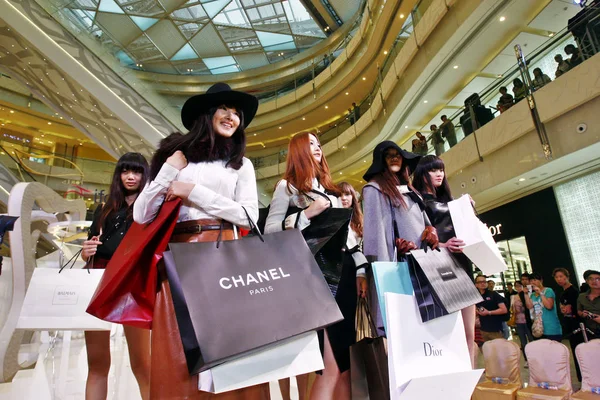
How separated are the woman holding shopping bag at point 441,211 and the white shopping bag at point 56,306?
188 cm

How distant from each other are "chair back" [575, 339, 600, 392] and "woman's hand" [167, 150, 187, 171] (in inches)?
131

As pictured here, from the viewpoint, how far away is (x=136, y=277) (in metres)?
1.08

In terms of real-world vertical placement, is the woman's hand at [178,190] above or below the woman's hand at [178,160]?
below

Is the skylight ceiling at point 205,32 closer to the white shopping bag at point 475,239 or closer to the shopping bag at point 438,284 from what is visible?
the white shopping bag at point 475,239

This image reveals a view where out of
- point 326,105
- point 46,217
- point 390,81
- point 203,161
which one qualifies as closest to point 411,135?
point 390,81

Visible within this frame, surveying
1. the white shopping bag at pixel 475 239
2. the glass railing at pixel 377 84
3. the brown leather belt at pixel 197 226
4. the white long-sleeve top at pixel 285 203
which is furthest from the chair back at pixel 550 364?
the glass railing at pixel 377 84

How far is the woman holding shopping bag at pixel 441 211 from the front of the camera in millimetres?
2121

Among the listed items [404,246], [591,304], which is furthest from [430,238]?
[591,304]

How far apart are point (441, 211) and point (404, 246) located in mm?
689

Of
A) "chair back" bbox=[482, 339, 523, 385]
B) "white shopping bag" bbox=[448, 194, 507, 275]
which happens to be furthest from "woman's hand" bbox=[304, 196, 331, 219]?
"chair back" bbox=[482, 339, 523, 385]

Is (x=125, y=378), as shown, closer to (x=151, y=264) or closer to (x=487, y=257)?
(x=151, y=264)

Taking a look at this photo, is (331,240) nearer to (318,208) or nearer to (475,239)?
(318,208)

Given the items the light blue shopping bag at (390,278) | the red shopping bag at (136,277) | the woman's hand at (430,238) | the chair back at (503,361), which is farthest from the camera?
the chair back at (503,361)

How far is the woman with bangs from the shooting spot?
1560 mm
